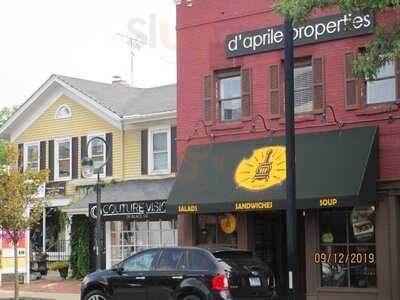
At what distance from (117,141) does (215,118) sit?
867 centimetres

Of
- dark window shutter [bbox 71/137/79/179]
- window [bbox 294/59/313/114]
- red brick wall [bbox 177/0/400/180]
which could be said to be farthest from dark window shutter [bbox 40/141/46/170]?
window [bbox 294/59/313/114]

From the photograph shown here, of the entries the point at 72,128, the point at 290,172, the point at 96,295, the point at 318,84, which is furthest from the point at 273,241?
the point at 72,128

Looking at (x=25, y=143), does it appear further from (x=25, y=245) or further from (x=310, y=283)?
(x=310, y=283)

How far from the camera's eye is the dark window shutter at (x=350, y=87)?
57.0 ft

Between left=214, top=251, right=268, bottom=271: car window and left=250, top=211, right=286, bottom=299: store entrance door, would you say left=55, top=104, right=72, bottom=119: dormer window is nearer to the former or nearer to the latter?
left=250, top=211, right=286, bottom=299: store entrance door

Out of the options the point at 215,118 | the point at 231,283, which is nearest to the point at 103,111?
the point at 215,118

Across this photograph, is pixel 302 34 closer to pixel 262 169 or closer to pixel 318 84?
pixel 318 84

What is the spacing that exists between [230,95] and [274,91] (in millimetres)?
1476

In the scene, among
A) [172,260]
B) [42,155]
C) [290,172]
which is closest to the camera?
[290,172]

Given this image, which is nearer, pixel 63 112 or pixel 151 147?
pixel 151 147

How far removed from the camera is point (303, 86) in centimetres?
1856

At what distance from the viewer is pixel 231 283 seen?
543 inches

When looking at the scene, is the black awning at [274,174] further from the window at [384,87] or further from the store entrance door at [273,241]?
the store entrance door at [273,241]
